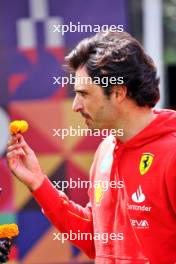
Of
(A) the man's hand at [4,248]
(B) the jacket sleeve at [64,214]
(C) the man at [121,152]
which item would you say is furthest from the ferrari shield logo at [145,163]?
(A) the man's hand at [4,248]

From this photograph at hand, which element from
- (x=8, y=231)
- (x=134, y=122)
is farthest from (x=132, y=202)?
(x=8, y=231)

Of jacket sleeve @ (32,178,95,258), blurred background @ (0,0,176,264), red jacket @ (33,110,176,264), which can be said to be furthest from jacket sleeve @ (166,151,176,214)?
blurred background @ (0,0,176,264)

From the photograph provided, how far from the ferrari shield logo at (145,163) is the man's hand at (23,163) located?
0.27 m

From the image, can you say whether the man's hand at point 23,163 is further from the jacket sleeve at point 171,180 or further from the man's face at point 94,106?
the jacket sleeve at point 171,180

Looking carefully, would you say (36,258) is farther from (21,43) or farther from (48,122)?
(21,43)

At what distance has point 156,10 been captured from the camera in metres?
3.47

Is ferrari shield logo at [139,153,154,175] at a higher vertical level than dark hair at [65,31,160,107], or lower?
lower

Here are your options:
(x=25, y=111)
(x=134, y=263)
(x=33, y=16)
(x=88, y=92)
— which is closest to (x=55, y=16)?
(x=33, y=16)

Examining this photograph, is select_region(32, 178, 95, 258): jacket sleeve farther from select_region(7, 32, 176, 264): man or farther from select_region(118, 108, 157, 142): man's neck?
select_region(118, 108, 157, 142): man's neck

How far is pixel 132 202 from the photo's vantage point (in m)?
2.13

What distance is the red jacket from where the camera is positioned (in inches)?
81.7

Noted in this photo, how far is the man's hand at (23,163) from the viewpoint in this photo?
214 centimetres

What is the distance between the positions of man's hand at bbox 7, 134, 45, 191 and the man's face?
0.16 meters

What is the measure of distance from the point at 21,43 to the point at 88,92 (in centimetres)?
123
